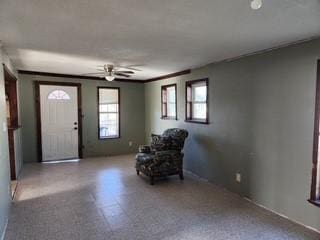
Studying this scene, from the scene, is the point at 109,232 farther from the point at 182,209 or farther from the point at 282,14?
the point at 282,14

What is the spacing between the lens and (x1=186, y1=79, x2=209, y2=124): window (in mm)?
4543

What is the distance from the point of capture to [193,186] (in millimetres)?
4109

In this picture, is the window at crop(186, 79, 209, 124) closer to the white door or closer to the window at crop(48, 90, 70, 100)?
the white door

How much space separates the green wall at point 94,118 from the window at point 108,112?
123 millimetres

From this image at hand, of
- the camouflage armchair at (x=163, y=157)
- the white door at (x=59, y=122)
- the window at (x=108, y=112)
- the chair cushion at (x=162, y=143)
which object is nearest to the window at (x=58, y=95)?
the white door at (x=59, y=122)

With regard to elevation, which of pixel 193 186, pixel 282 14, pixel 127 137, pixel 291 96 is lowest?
pixel 193 186

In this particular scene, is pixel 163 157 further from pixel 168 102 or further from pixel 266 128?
pixel 168 102

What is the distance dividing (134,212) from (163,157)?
1.35 metres

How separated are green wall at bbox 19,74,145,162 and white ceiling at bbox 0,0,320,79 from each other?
2.24 meters

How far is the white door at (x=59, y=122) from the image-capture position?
227 inches

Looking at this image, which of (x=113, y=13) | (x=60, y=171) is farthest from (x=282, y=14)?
(x=60, y=171)

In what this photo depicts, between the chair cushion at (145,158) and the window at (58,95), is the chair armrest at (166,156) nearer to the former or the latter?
the chair cushion at (145,158)

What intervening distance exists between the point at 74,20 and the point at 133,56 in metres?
1.57

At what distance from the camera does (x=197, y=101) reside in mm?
4816
